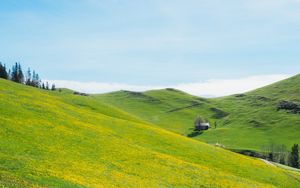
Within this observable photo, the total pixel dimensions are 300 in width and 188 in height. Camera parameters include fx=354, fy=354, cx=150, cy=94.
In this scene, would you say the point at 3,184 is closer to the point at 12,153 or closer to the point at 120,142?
the point at 12,153

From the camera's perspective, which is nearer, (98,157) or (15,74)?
(98,157)

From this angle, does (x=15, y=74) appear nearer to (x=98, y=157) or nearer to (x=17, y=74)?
(x=17, y=74)

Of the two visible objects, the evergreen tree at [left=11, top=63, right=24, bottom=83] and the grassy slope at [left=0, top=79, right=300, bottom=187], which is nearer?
the grassy slope at [left=0, top=79, right=300, bottom=187]

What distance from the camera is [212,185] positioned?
4459 centimetres

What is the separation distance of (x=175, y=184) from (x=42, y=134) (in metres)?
16.8

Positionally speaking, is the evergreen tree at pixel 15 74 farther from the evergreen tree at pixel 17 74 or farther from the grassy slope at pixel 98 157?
the grassy slope at pixel 98 157

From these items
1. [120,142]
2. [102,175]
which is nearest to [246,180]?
[120,142]

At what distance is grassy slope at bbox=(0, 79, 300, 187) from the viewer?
31.0 m

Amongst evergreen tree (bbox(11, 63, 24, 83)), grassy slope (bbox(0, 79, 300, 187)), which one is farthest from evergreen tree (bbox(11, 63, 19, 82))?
grassy slope (bbox(0, 79, 300, 187))

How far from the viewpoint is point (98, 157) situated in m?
41.2

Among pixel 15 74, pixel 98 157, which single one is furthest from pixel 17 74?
pixel 98 157

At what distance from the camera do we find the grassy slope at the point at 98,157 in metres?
31.0

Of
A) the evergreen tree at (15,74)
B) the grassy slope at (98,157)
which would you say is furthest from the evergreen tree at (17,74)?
the grassy slope at (98,157)

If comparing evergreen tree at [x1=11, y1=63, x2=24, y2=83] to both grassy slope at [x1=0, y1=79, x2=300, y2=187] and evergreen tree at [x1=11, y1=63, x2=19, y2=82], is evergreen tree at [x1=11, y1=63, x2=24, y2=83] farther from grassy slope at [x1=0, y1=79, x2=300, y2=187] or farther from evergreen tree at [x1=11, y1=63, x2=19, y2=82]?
grassy slope at [x1=0, y1=79, x2=300, y2=187]
